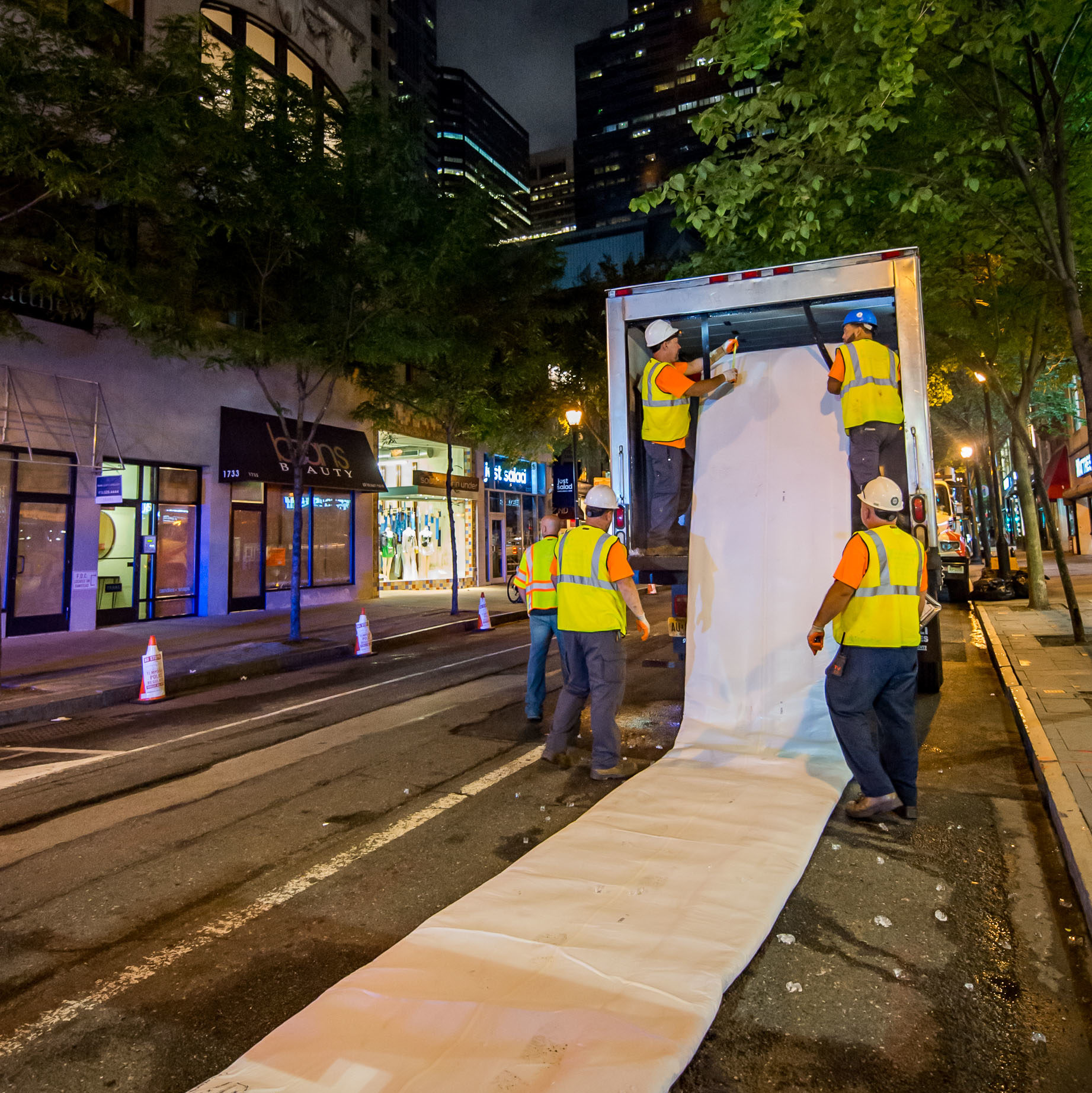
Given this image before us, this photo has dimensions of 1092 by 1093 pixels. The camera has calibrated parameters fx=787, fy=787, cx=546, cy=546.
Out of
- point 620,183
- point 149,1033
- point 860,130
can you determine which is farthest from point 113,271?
point 620,183

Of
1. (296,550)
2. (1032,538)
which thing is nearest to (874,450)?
(296,550)

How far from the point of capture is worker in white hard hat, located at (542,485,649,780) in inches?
220

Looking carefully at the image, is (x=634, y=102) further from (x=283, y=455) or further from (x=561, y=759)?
(x=561, y=759)

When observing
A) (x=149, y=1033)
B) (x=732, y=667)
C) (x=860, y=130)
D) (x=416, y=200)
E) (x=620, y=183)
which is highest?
(x=620, y=183)

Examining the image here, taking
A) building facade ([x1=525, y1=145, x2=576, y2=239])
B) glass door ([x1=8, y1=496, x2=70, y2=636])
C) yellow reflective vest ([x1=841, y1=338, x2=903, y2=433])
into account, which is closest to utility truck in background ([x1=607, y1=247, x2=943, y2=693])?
yellow reflective vest ([x1=841, y1=338, x2=903, y2=433])

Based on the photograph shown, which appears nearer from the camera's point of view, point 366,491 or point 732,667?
point 732,667

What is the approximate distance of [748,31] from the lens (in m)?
6.69

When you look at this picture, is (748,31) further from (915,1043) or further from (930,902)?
(915,1043)

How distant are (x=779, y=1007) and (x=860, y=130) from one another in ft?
25.3

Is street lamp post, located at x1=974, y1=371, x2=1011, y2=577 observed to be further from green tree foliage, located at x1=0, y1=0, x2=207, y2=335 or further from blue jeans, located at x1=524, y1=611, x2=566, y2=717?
green tree foliage, located at x1=0, y1=0, x2=207, y2=335

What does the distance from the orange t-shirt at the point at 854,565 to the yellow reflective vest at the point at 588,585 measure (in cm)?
158

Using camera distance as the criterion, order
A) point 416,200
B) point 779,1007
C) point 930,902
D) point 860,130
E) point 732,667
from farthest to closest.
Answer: point 416,200, point 860,130, point 732,667, point 930,902, point 779,1007

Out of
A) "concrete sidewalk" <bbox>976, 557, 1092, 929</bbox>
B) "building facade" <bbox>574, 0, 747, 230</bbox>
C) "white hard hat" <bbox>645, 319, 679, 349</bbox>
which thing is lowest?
"concrete sidewalk" <bbox>976, 557, 1092, 929</bbox>

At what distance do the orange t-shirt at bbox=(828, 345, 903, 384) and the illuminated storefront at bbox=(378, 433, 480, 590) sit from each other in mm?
18692
